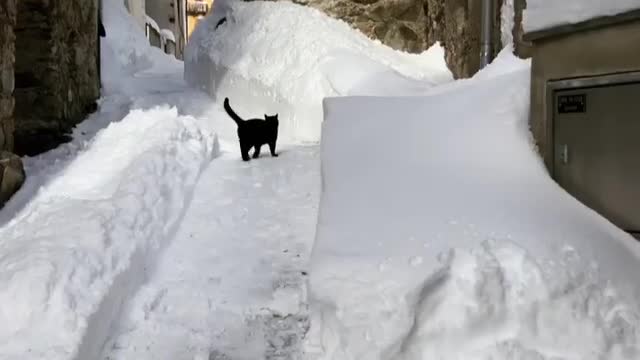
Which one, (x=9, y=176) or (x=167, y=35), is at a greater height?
(x=167, y=35)

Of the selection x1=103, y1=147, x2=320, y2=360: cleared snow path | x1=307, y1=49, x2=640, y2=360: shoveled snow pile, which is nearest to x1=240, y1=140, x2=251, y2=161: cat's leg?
x1=103, y1=147, x2=320, y2=360: cleared snow path

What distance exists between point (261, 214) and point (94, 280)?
1935 millimetres

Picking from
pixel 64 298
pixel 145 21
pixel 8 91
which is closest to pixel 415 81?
pixel 8 91

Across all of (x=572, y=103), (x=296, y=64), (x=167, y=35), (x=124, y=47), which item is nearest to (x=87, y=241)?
(x=572, y=103)

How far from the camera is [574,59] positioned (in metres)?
3.54

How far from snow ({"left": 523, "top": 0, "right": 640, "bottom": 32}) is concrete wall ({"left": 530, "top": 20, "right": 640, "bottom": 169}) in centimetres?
7

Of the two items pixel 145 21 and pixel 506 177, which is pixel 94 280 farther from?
pixel 145 21

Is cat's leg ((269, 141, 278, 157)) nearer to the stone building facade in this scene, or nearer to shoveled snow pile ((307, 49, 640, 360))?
the stone building facade

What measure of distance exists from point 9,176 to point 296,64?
18.1 feet

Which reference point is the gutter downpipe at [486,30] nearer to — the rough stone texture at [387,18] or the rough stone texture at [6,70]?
the rough stone texture at [387,18]

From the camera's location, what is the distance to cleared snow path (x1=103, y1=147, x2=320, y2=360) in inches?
128

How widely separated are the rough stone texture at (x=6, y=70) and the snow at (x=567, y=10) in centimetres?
401

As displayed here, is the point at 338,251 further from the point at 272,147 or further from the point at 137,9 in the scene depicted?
the point at 137,9

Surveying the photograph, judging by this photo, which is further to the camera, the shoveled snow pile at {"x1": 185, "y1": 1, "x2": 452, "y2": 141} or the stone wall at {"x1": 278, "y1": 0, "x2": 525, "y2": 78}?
the stone wall at {"x1": 278, "y1": 0, "x2": 525, "y2": 78}
